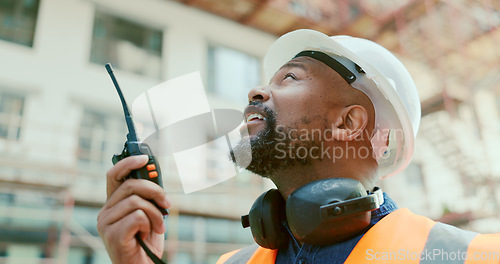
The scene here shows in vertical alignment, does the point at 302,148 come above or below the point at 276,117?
below

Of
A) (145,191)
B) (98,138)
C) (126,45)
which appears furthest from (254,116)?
(126,45)

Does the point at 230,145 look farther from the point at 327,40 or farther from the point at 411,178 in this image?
the point at 411,178

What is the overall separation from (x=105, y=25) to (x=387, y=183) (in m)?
8.02

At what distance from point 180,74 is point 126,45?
1412 millimetres

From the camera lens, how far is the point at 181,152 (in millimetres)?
1332

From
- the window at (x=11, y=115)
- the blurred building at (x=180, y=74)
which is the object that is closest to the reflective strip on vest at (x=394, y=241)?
the blurred building at (x=180, y=74)

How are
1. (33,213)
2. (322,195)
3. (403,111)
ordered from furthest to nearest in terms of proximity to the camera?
1. (33,213)
2. (403,111)
3. (322,195)

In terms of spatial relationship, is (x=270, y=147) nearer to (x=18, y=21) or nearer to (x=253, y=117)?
(x=253, y=117)

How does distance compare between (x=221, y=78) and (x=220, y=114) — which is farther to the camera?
(x=221, y=78)

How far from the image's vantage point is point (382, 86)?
1603 millimetres

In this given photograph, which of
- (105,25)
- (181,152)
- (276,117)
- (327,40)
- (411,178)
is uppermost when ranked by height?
(105,25)

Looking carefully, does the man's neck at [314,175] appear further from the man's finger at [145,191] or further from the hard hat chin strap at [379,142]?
the man's finger at [145,191]

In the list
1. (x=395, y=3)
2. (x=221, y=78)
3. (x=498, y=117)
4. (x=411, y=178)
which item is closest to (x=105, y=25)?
(x=221, y=78)

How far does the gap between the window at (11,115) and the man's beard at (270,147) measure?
6366 mm
